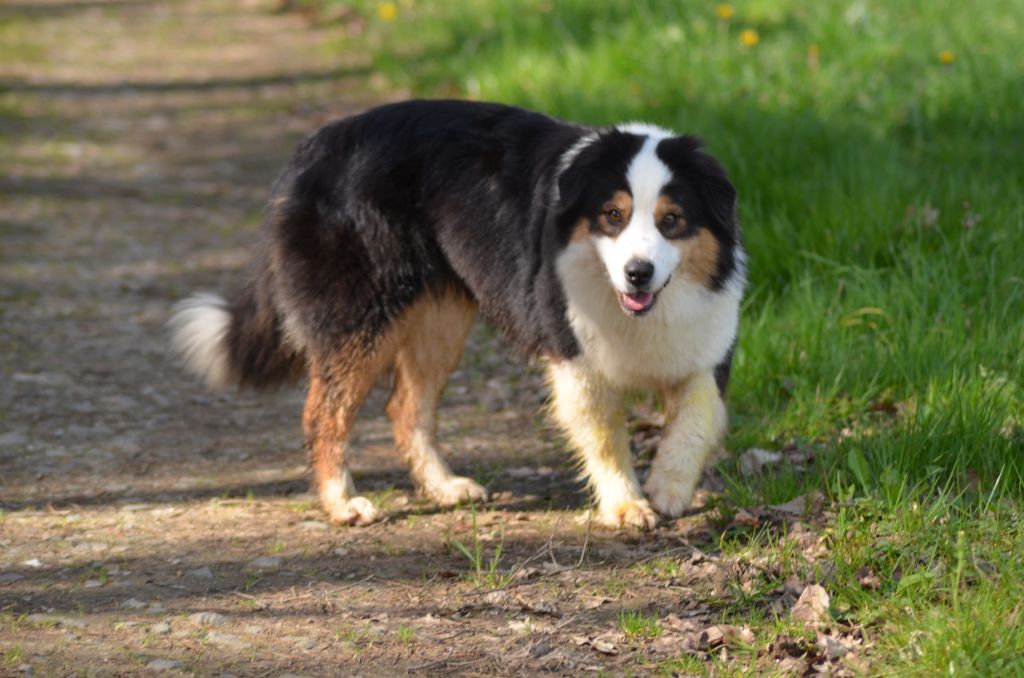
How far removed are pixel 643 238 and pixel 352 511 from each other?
1407 mm

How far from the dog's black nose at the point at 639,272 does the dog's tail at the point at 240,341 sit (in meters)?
1.41

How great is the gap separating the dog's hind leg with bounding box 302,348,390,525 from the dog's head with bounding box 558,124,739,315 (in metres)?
0.95

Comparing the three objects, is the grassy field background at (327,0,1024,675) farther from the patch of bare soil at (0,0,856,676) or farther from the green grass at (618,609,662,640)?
the patch of bare soil at (0,0,856,676)

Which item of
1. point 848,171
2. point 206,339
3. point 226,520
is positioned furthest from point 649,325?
point 848,171

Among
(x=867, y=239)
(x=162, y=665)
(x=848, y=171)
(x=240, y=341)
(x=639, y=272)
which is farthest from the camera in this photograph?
(x=848, y=171)

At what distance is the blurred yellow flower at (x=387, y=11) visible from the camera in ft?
36.5

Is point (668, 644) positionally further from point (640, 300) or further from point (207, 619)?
point (207, 619)

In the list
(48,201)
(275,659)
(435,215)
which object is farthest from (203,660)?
(48,201)

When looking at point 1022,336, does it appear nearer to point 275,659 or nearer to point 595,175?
point 595,175

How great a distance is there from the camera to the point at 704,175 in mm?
3963

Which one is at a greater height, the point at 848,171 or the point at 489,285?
the point at 848,171

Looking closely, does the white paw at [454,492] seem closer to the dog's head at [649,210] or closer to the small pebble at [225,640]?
the dog's head at [649,210]

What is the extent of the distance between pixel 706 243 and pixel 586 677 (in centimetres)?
143

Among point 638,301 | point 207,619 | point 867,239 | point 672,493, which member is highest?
point 638,301
